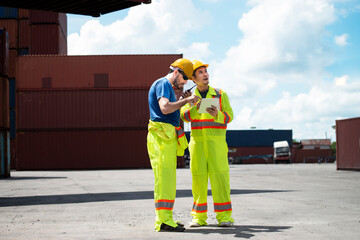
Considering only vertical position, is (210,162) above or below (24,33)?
below

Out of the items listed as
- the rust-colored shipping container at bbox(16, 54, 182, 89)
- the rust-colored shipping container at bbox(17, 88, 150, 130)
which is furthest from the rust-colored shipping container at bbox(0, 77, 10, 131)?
the rust-colored shipping container at bbox(16, 54, 182, 89)

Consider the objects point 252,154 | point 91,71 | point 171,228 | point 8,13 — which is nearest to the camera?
point 171,228

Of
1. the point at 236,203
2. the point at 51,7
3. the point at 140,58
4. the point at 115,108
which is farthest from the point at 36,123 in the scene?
the point at 236,203

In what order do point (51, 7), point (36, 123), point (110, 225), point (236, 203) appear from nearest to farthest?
point (110, 225) < point (236, 203) < point (51, 7) < point (36, 123)

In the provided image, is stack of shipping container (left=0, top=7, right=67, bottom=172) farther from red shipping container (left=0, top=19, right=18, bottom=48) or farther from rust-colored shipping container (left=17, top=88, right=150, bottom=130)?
rust-colored shipping container (left=17, top=88, right=150, bottom=130)

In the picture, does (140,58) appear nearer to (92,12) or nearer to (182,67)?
(92,12)

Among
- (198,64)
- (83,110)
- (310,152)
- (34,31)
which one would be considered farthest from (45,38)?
(310,152)

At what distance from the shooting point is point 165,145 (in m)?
4.84

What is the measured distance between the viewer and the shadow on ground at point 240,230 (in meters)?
4.72

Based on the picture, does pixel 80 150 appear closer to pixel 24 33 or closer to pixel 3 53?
pixel 24 33

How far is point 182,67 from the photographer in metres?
5.11

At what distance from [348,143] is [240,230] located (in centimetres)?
2014

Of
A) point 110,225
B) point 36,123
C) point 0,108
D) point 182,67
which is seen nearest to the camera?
point 182,67

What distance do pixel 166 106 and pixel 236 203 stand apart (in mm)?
3549
